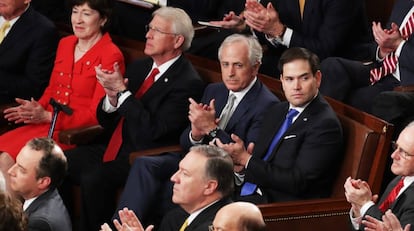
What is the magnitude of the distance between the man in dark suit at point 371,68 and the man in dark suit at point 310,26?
22 cm

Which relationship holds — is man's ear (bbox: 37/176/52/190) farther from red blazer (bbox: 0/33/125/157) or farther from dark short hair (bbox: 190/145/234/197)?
red blazer (bbox: 0/33/125/157)

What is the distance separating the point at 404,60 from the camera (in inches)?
194

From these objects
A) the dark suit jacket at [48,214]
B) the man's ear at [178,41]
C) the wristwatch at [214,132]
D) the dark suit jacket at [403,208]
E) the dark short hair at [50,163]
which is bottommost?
the dark suit jacket at [48,214]

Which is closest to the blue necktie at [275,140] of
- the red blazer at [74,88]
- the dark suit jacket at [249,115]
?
the dark suit jacket at [249,115]

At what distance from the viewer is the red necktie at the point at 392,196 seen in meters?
4.09

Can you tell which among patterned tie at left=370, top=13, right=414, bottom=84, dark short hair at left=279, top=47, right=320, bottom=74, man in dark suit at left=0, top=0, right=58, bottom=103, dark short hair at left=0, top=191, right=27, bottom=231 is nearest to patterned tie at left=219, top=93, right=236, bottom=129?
dark short hair at left=279, top=47, right=320, bottom=74

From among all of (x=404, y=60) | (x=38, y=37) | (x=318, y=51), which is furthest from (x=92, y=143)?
(x=404, y=60)

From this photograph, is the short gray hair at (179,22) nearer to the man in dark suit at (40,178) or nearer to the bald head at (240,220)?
the man in dark suit at (40,178)

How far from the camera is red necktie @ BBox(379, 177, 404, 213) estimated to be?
13.4 ft

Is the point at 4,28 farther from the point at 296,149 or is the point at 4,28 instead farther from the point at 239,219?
the point at 239,219

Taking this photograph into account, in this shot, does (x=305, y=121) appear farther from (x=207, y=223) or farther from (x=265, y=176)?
(x=207, y=223)

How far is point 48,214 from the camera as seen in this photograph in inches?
159

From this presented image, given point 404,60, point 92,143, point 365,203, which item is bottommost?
point 92,143

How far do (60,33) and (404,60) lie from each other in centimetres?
188
